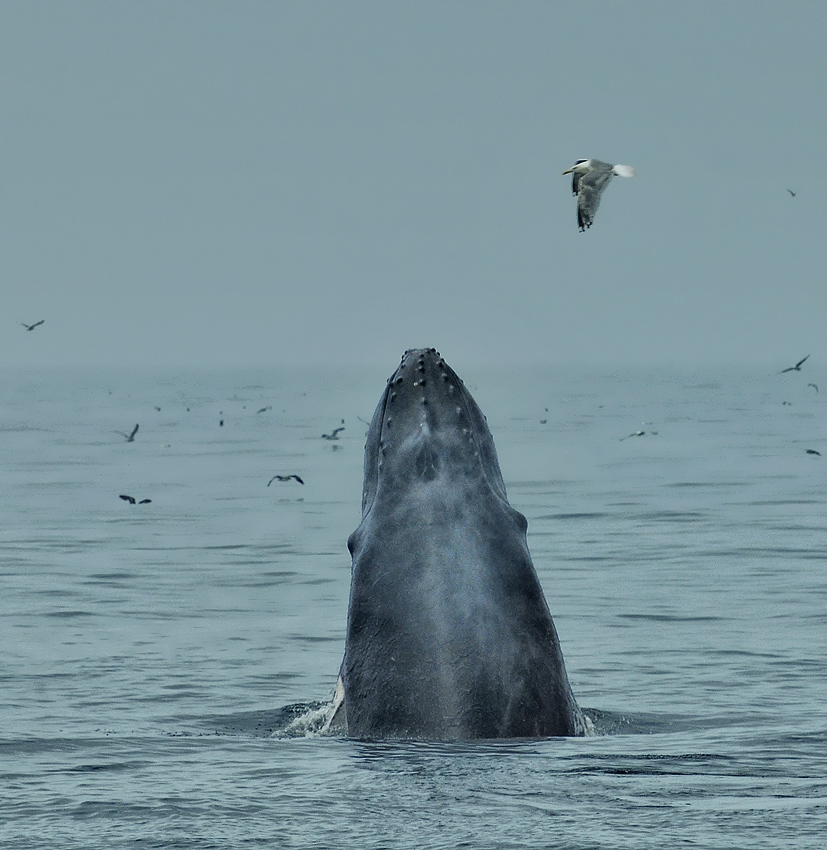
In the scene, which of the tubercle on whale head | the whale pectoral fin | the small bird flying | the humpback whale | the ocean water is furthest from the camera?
the small bird flying

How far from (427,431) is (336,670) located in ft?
20.6

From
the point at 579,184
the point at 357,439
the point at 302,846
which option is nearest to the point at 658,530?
the point at 579,184

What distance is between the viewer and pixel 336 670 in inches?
616

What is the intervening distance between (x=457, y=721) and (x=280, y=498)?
28.3 meters

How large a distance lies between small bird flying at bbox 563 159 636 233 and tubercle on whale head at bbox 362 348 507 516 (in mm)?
9581

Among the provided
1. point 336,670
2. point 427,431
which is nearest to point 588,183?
point 336,670

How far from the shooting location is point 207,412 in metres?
105

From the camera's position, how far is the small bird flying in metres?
19.5

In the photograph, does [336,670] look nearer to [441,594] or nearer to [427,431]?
[427,431]

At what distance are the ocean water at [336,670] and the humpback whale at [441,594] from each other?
7.9 inches

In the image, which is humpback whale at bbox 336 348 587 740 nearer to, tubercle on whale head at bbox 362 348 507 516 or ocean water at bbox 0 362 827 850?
tubercle on whale head at bbox 362 348 507 516

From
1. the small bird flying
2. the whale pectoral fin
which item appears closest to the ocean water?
the whale pectoral fin

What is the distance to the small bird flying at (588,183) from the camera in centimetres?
1948

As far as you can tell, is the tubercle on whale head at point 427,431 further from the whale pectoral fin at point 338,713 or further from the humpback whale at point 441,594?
the whale pectoral fin at point 338,713
